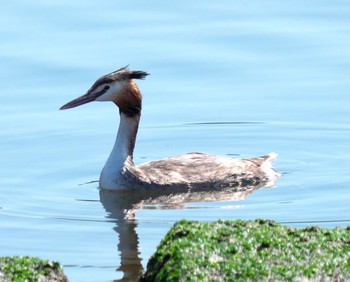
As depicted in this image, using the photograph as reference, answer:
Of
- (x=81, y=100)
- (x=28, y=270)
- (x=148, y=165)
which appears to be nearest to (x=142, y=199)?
(x=148, y=165)

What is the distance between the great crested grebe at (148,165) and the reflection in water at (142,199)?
13cm

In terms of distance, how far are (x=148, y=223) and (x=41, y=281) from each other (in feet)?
9.94

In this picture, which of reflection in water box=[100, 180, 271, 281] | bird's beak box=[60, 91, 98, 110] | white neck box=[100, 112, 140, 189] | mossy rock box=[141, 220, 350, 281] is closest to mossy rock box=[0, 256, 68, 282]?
mossy rock box=[141, 220, 350, 281]

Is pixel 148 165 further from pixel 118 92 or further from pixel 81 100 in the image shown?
pixel 81 100

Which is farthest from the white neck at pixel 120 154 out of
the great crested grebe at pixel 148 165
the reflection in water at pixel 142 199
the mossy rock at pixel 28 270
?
the mossy rock at pixel 28 270

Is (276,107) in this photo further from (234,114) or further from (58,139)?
(58,139)

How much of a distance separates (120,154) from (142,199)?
853 mm

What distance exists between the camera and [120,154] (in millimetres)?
14094

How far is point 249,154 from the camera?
1490 centimetres

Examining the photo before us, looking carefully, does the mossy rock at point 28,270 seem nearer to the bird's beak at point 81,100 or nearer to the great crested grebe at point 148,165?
the great crested grebe at point 148,165

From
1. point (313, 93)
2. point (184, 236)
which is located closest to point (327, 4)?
point (313, 93)

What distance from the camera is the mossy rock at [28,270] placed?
900 cm

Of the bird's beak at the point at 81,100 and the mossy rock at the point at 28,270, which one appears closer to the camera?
the mossy rock at the point at 28,270

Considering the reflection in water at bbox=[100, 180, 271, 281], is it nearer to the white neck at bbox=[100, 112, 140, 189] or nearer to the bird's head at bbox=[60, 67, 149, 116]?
the white neck at bbox=[100, 112, 140, 189]
